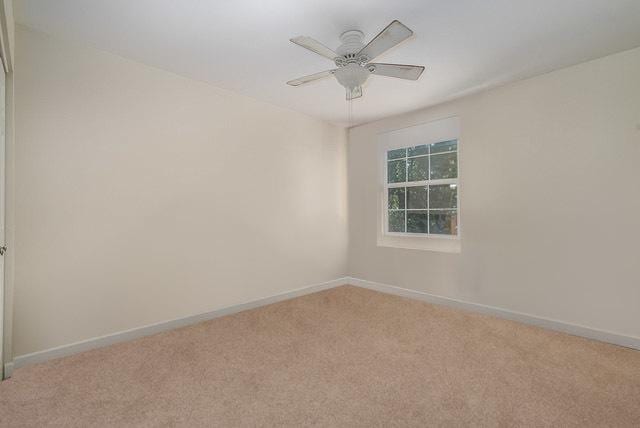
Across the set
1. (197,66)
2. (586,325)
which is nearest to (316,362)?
(586,325)

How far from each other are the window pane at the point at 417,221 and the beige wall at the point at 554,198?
1.34 ft

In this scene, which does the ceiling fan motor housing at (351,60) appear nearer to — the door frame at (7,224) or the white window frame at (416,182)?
the white window frame at (416,182)

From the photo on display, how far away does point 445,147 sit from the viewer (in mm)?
3668

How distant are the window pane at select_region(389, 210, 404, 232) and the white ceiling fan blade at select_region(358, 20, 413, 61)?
2.47m

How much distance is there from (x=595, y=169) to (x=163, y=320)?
3.96 meters

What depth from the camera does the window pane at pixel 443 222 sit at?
3618 millimetres

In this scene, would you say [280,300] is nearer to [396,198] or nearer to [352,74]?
[396,198]

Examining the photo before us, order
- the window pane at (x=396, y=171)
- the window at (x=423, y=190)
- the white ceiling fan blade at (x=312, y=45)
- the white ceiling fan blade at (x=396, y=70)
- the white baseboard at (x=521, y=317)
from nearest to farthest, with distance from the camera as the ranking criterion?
the white ceiling fan blade at (x=312, y=45), the white ceiling fan blade at (x=396, y=70), the white baseboard at (x=521, y=317), the window at (x=423, y=190), the window pane at (x=396, y=171)

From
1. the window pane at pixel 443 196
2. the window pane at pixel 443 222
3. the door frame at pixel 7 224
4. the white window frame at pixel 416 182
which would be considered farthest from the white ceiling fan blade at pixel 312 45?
the window pane at pixel 443 222

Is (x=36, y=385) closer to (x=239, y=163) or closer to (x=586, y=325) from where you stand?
(x=239, y=163)

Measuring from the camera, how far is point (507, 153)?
A: 3076mm

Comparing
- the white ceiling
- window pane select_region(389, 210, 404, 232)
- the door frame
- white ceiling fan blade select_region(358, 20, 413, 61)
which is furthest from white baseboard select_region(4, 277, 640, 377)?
white ceiling fan blade select_region(358, 20, 413, 61)

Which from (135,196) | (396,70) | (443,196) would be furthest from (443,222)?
(135,196)

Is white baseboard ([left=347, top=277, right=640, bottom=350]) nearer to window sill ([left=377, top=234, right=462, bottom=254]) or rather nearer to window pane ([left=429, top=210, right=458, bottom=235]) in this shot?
window sill ([left=377, top=234, right=462, bottom=254])
